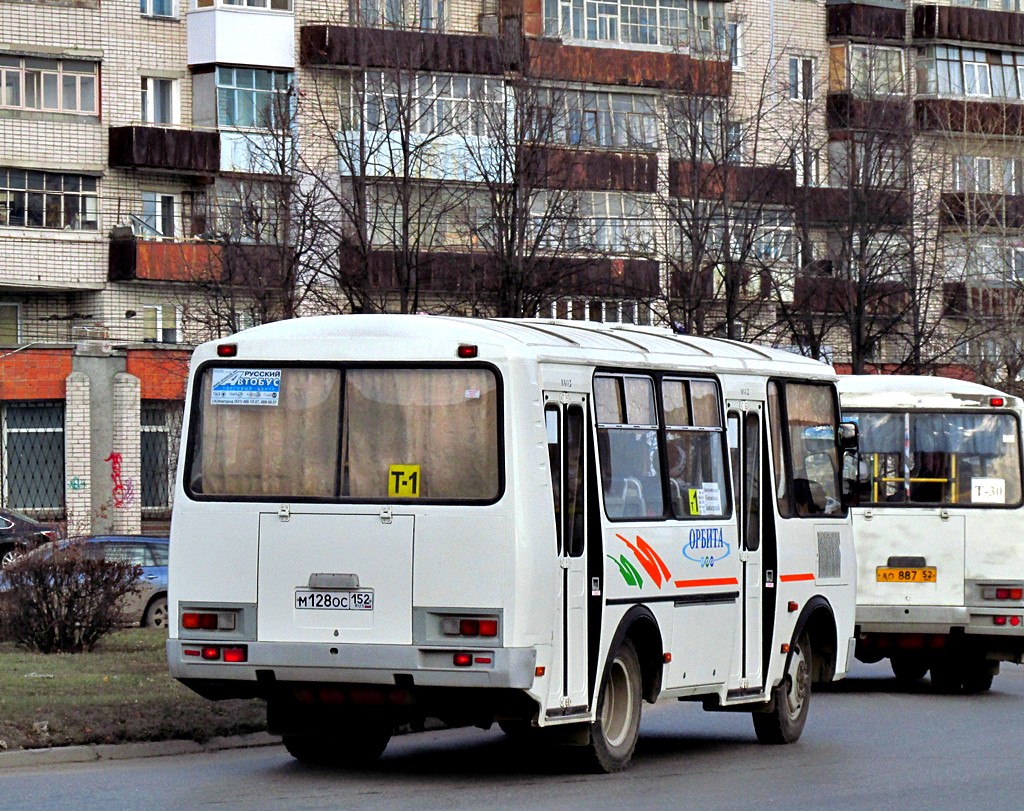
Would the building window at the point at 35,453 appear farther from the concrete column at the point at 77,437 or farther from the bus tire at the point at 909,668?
the bus tire at the point at 909,668

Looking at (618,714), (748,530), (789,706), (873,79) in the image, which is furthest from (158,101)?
(618,714)

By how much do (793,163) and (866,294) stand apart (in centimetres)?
302

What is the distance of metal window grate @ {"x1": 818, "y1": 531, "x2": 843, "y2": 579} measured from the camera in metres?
15.2

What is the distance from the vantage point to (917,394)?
19.6 m

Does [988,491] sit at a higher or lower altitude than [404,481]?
lower

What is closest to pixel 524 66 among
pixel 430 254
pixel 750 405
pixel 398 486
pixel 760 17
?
pixel 430 254

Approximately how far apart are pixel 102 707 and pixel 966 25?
46.9 metres

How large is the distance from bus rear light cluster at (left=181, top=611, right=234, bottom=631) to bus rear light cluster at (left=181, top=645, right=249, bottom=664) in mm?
110

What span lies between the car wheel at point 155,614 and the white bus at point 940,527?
402 inches

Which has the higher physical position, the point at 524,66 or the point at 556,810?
the point at 524,66

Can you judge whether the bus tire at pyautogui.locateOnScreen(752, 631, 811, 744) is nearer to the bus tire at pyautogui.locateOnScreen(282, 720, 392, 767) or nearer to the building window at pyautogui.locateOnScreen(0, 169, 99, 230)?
the bus tire at pyautogui.locateOnScreen(282, 720, 392, 767)

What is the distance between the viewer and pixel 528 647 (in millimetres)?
11398

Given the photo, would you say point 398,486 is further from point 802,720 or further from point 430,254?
point 430,254

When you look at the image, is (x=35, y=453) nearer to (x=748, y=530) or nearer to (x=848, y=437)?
(x=848, y=437)
